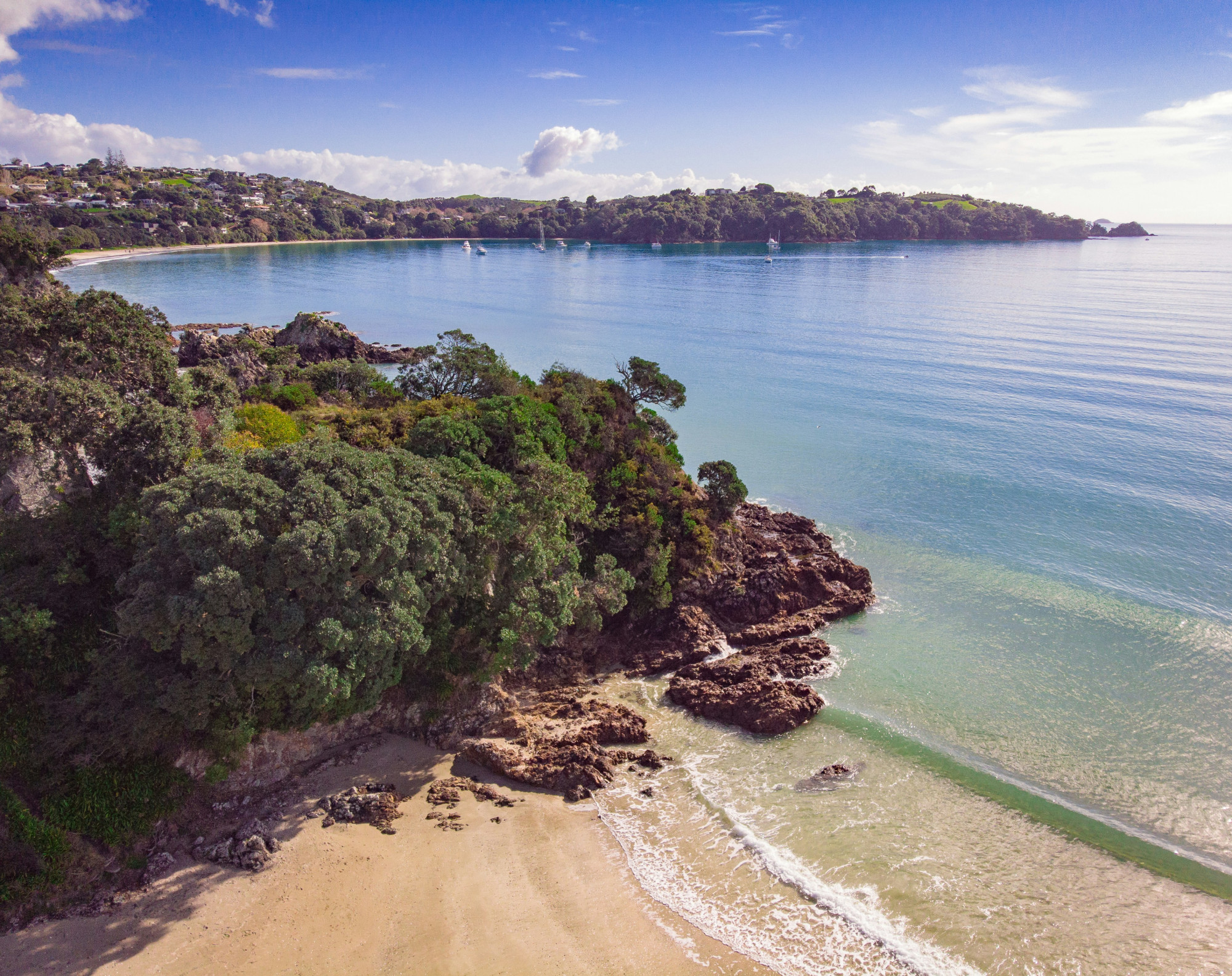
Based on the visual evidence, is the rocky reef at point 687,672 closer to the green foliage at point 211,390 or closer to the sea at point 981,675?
the sea at point 981,675

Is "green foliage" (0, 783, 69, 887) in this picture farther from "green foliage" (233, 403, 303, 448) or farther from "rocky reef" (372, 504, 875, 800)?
"green foliage" (233, 403, 303, 448)

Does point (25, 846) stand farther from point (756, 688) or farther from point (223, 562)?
point (756, 688)

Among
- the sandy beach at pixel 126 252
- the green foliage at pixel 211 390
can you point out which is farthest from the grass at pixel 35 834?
the sandy beach at pixel 126 252

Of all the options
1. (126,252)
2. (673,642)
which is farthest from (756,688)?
(126,252)

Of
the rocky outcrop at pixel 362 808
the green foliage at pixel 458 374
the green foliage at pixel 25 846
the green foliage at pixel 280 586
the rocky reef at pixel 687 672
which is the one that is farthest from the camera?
the green foliage at pixel 458 374

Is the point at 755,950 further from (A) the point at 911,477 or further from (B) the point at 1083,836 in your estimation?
(A) the point at 911,477

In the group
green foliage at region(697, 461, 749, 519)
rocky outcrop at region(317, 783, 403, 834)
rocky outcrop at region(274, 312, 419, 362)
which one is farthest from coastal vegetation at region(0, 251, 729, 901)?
rocky outcrop at region(274, 312, 419, 362)

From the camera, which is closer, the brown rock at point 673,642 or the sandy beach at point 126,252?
the brown rock at point 673,642
